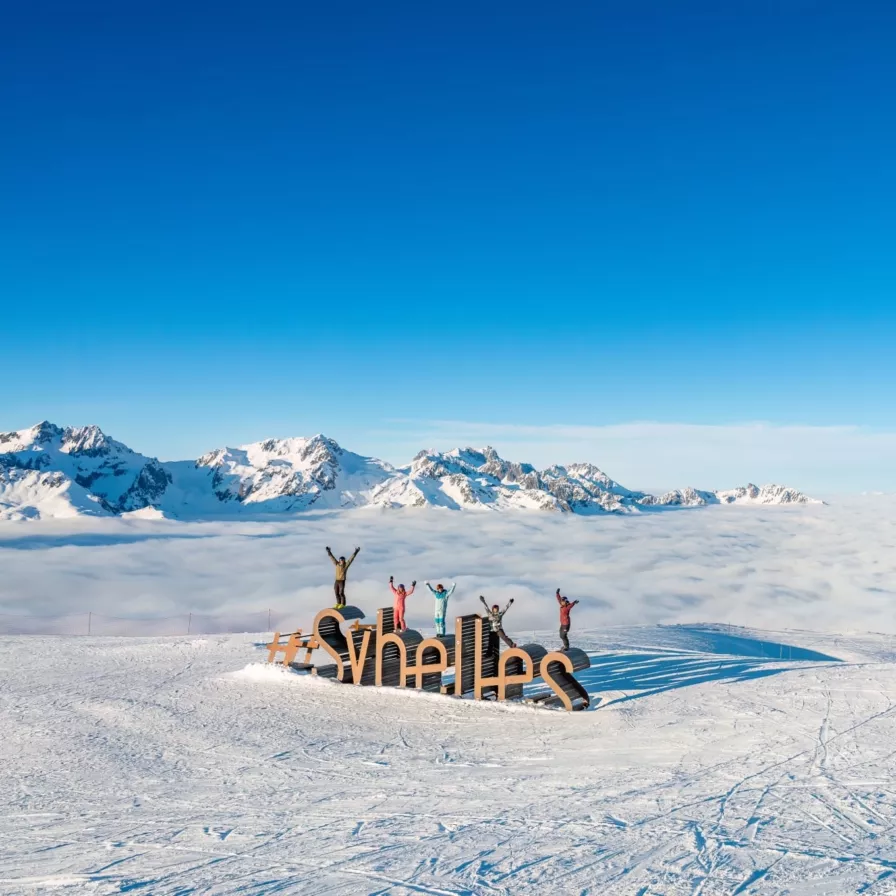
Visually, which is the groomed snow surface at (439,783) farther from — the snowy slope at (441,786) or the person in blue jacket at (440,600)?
the person in blue jacket at (440,600)

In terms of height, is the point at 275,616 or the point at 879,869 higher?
the point at 879,869

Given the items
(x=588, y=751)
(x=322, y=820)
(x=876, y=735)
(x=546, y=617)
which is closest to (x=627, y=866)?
(x=322, y=820)

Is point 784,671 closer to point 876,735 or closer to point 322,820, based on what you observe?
point 876,735

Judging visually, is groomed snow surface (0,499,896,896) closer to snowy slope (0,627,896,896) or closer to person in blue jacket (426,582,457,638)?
snowy slope (0,627,896,896)

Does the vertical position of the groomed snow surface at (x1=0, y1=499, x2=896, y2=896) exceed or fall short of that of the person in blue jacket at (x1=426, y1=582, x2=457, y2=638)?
it falls short

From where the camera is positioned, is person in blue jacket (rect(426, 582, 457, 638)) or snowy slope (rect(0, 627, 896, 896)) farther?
person in blue jacket (rect(426, 582, 457, 638))

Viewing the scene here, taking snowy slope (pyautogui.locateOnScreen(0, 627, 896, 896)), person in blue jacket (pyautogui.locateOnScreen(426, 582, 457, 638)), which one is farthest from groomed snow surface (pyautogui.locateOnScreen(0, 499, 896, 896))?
person in blue jacket (pyautogui.locateOnScreen(426, 582, 457, 638))

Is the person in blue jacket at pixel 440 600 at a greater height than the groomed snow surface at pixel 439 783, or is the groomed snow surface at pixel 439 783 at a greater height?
the person in blue jacket at pixel 440 600

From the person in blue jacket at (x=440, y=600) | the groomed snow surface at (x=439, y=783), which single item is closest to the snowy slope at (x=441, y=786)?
the groomed snow surface at (x=439, y=783)
